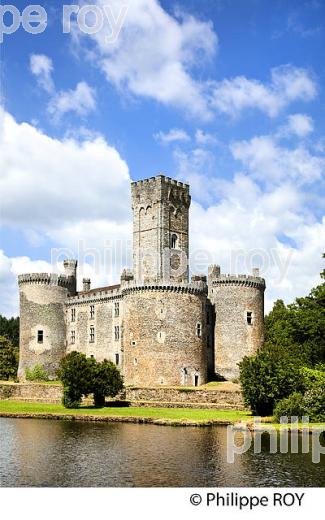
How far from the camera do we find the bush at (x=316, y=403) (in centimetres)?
3847

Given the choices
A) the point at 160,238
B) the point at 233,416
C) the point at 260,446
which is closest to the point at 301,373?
the point at 233,416

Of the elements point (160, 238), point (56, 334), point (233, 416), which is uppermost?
point (160, 238)

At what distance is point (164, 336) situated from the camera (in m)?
57.1

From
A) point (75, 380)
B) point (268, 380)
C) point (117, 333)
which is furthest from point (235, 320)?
point (268, 380)

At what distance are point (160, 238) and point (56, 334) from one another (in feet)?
44.9

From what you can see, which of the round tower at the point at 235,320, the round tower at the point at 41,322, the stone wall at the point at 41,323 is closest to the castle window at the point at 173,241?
the round tower at the point at 235,320

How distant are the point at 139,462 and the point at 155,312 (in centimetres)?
3129

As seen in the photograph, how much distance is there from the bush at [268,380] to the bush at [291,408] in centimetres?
204

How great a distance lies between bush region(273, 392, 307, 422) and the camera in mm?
39344

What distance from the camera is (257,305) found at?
62781 mm

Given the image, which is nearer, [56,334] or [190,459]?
[190,459]

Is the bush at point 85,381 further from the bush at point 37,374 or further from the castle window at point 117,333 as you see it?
the bush at point 37,374

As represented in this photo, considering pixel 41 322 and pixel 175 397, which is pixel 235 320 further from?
pixel 41 322
